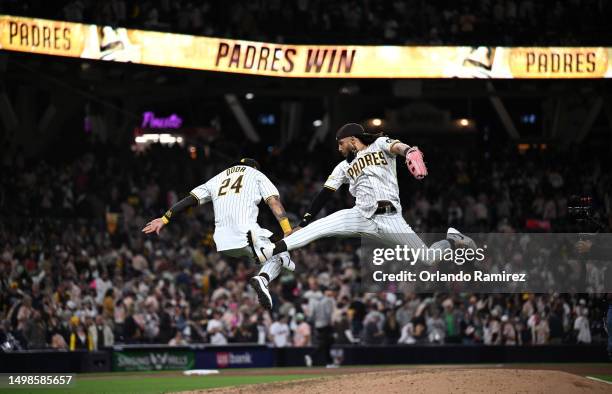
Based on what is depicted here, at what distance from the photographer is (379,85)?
103 ft

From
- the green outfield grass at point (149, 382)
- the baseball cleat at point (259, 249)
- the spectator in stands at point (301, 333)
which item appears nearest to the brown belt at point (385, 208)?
the baseball cleat at point (259, 249)

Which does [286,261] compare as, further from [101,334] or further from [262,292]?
[101,334]

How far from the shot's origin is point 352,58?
27.7m

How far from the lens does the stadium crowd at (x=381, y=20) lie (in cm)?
2739

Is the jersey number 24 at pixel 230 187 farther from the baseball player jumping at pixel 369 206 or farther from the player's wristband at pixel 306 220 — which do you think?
the player's wristband at pixel 306 220

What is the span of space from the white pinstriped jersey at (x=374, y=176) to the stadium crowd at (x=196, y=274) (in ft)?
33.2

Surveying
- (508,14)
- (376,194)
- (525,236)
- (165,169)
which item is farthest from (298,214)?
(376,194)

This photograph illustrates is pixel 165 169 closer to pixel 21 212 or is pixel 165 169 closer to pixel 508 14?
pixel 21 212


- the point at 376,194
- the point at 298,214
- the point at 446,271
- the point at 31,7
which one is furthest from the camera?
the point at 298,214

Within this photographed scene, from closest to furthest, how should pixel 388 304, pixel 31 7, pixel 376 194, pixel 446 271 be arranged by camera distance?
1. pixel 376 194
2. pixel 446 271
3. pixel 388 304
4. pixel 31 7

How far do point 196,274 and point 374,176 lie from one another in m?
13.1

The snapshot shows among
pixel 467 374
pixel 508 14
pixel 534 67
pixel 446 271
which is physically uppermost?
pixel 508 14

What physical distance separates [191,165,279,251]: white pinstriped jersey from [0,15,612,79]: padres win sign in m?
13.7

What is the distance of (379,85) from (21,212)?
11.8 m
